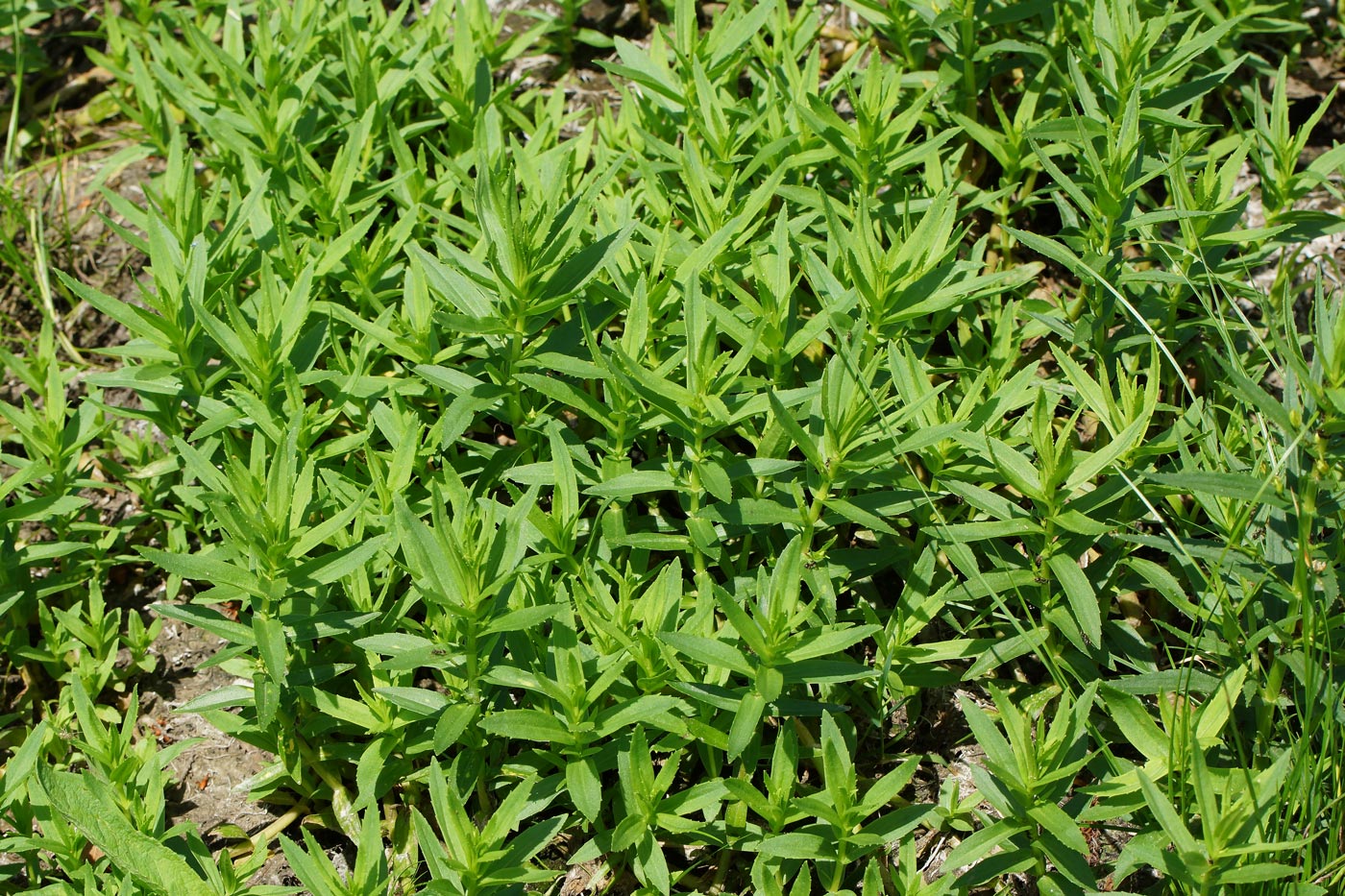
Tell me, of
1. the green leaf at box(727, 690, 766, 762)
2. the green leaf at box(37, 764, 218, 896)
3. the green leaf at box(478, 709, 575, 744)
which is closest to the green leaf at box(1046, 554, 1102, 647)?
the green leaf at box(727, 690, 766, 762)

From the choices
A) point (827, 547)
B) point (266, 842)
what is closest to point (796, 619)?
point (827, 547)

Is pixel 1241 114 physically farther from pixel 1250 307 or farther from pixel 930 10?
pixel 930 10

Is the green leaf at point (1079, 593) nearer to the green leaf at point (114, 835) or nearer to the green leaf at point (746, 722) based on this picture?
the green leaf at point (746, 722)

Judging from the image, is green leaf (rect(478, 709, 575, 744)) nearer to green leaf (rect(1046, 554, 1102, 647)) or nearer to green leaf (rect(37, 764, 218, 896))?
green leaf (rect(37, 764, 218, 896))

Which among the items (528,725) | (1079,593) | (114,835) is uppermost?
(1079,593)

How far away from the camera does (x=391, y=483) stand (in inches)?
115

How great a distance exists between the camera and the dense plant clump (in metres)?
2.56

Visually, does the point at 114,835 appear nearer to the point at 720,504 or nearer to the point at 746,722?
the point at 746,722

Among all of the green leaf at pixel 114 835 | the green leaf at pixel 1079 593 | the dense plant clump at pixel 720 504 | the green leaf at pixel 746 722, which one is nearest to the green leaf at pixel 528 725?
the dense plant clump at pixel 720 504

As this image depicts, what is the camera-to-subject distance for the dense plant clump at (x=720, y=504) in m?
2.56

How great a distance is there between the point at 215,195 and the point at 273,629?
146 centimetres

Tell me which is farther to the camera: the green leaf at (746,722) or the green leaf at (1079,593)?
the green leaf at (1079,593)

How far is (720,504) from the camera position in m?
2.91

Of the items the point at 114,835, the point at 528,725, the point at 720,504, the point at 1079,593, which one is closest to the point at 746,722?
the point at 528,725
